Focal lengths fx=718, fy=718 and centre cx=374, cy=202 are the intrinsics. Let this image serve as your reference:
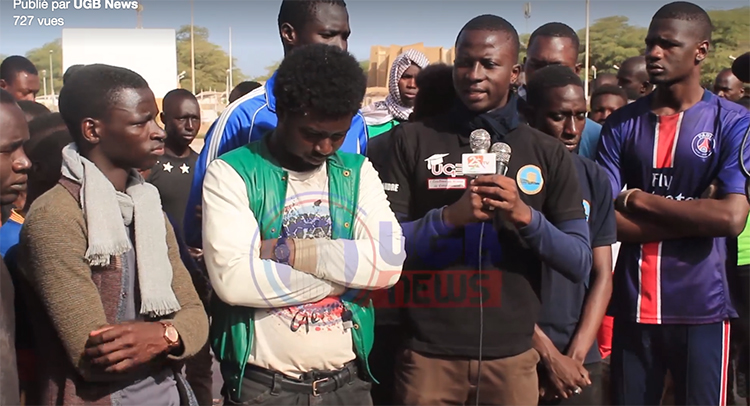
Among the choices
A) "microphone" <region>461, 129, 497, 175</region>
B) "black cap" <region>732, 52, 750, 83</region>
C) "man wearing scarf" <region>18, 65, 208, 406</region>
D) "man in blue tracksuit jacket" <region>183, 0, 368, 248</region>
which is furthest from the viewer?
"black cap" <region>732, 52, 750, 83</region>

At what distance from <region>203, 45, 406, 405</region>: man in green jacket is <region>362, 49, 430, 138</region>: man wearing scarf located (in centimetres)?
268

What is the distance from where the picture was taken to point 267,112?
11.3ft

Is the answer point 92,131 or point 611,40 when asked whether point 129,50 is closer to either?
point 92,131

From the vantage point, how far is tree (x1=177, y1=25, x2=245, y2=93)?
46938 mm

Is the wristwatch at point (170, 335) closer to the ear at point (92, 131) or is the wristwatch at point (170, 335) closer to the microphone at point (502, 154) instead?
the ear at point (92, 131)

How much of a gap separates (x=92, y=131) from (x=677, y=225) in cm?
282

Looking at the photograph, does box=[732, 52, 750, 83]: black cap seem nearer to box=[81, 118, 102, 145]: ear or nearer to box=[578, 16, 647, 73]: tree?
box=[81, 118, 102, 145]: ear

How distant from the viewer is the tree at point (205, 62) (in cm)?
4694

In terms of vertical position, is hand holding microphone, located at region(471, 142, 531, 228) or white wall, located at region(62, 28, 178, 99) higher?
white wall, located at region(62, 28, 178, 99)

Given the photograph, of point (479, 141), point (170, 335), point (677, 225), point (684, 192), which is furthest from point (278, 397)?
point (684, 192)

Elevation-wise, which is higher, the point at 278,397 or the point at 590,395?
the point at 278,397

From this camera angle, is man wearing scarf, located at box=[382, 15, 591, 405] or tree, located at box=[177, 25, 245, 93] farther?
tree, located at box=[177, 25, 245, 93]

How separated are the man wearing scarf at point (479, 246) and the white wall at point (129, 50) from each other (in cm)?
653

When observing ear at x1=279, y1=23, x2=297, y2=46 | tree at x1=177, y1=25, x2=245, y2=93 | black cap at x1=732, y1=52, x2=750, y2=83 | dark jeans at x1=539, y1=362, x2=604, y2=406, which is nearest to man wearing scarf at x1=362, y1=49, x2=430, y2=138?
ear at x1=279, y1=23, x2=297, y2=46
